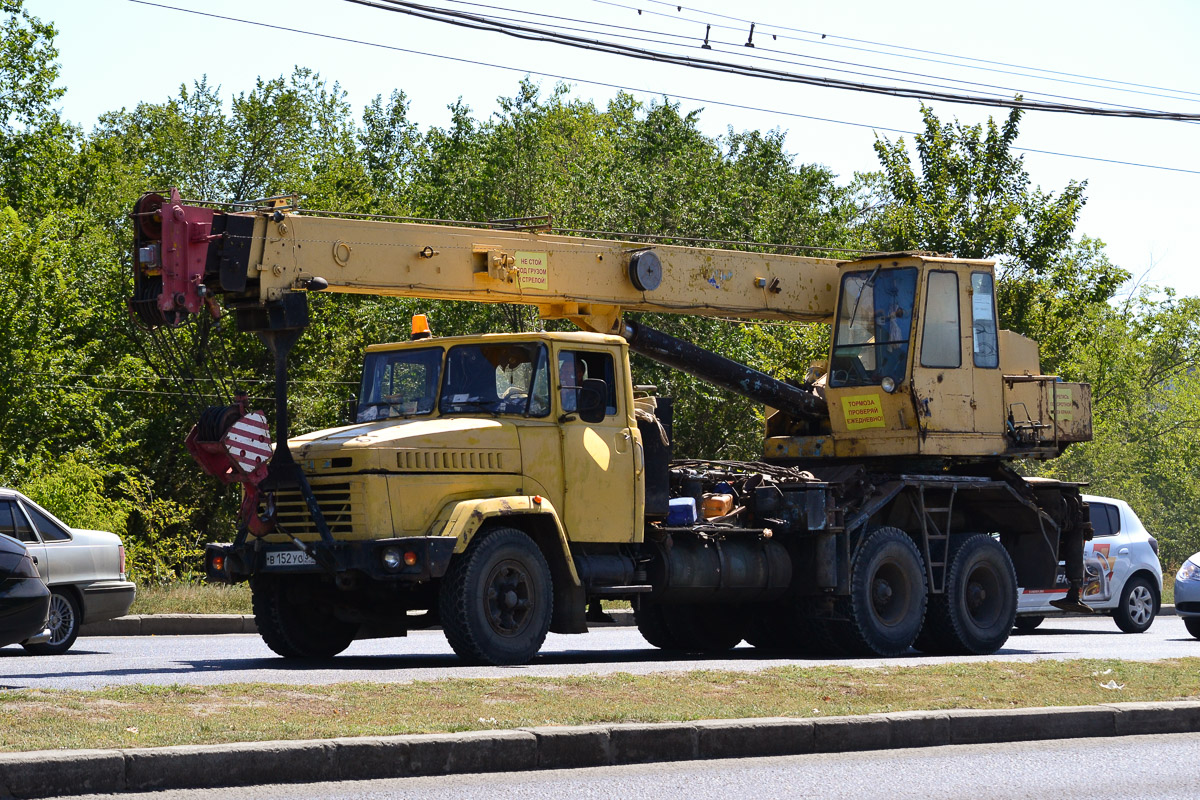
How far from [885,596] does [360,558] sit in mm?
6383

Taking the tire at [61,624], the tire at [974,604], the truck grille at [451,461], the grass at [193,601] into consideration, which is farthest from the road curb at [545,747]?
the grass at [193,601]

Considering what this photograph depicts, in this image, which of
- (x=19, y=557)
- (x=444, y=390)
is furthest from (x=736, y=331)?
(x=19, y=557)

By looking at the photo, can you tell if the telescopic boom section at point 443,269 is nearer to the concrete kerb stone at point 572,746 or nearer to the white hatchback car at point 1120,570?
the concrete kerb stone at point 572,746

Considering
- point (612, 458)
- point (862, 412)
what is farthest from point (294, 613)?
point (862, 412)

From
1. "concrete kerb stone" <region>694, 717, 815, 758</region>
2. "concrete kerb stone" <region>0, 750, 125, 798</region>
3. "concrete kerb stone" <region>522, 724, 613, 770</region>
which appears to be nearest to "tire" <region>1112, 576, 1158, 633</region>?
"concrete kerb stone" <region>694, 717, 815, 758</region>

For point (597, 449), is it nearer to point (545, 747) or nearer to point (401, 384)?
point (401, 384)

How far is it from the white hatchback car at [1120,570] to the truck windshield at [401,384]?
10981 mm

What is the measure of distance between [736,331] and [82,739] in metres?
31.6

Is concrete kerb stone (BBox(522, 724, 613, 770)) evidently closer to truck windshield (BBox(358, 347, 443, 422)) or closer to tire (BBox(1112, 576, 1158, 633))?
truck windshield (BBox(358, 347, 443, 422))

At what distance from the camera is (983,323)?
1780 cm

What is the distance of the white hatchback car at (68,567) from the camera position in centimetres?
1617

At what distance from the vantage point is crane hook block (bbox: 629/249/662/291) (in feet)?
52.8

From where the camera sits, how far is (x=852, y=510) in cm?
1686

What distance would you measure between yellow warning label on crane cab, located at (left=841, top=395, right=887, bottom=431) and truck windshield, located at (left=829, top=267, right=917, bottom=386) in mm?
176
